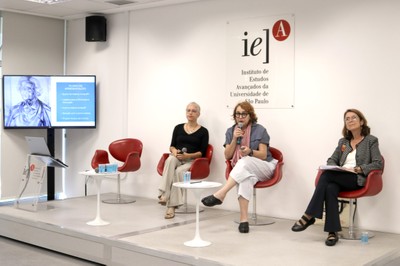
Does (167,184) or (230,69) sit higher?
(230,69)

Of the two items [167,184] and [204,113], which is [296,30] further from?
[167,184]

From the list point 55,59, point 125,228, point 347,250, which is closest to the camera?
point 347,250

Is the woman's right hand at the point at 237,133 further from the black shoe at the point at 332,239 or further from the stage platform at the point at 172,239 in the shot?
the black shoe at the point at 332,239

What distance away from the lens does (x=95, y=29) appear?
25.5 ft

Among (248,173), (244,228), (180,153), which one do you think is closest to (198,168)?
(180,153)

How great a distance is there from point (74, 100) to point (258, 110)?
295cm

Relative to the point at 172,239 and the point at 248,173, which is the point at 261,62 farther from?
the point at 172,239

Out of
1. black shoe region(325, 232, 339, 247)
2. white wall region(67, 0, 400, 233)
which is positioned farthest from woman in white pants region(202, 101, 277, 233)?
black shoe region(325, 232, 339, 247)

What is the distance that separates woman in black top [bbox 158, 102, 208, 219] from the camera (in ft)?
19.7

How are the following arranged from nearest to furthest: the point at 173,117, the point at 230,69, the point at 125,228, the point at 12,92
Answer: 1. the point at 125,228
2. the point at 230,69
3. the point at 173,117
4. the point at 12,92

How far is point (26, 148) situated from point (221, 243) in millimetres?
4385

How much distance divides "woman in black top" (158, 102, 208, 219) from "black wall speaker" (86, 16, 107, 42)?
215cm

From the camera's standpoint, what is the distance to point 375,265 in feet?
13.8

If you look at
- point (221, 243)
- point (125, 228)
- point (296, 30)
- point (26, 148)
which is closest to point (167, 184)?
point (125, 228)
